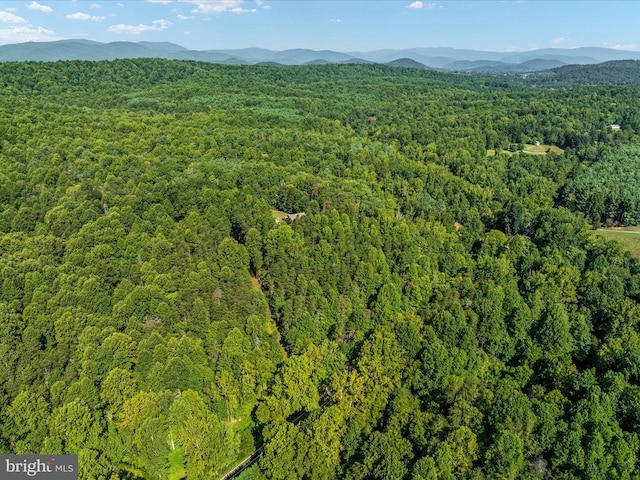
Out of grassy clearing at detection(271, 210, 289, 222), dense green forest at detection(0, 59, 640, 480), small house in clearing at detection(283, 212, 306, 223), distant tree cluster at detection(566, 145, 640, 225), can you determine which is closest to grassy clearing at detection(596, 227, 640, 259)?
distant tree cluster at detection(566, 145, 640, 225)

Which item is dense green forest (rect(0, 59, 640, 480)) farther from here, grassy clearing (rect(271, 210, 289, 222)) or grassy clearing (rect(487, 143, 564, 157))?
grassy clearing (rect(487, 143, 564, 157))

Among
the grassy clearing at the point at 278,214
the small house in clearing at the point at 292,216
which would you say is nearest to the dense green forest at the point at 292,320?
the grassy clearing at the point at 278,214

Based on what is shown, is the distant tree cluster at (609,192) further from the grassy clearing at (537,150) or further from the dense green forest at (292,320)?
the grassy clearing at (537,150)

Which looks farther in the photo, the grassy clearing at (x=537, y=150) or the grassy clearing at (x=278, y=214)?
the grassy clearing at (x=537, y=150)

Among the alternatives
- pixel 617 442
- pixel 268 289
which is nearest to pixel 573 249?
pixel 617 442

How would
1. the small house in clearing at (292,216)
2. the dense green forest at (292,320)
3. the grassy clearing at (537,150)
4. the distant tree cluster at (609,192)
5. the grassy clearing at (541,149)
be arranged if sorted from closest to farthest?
the dense green forest at (292,320)
the small house in clearing at (292,216)
the distant tree cluster at (609,192)
the grassy clearing at (537,150)
the grassy clearing at (541,149)

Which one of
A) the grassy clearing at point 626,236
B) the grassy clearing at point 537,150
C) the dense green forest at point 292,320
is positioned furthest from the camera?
the grassy clearing at point 537,150

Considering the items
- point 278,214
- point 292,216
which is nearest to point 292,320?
point 292,216

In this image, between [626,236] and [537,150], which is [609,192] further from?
[537,150]
